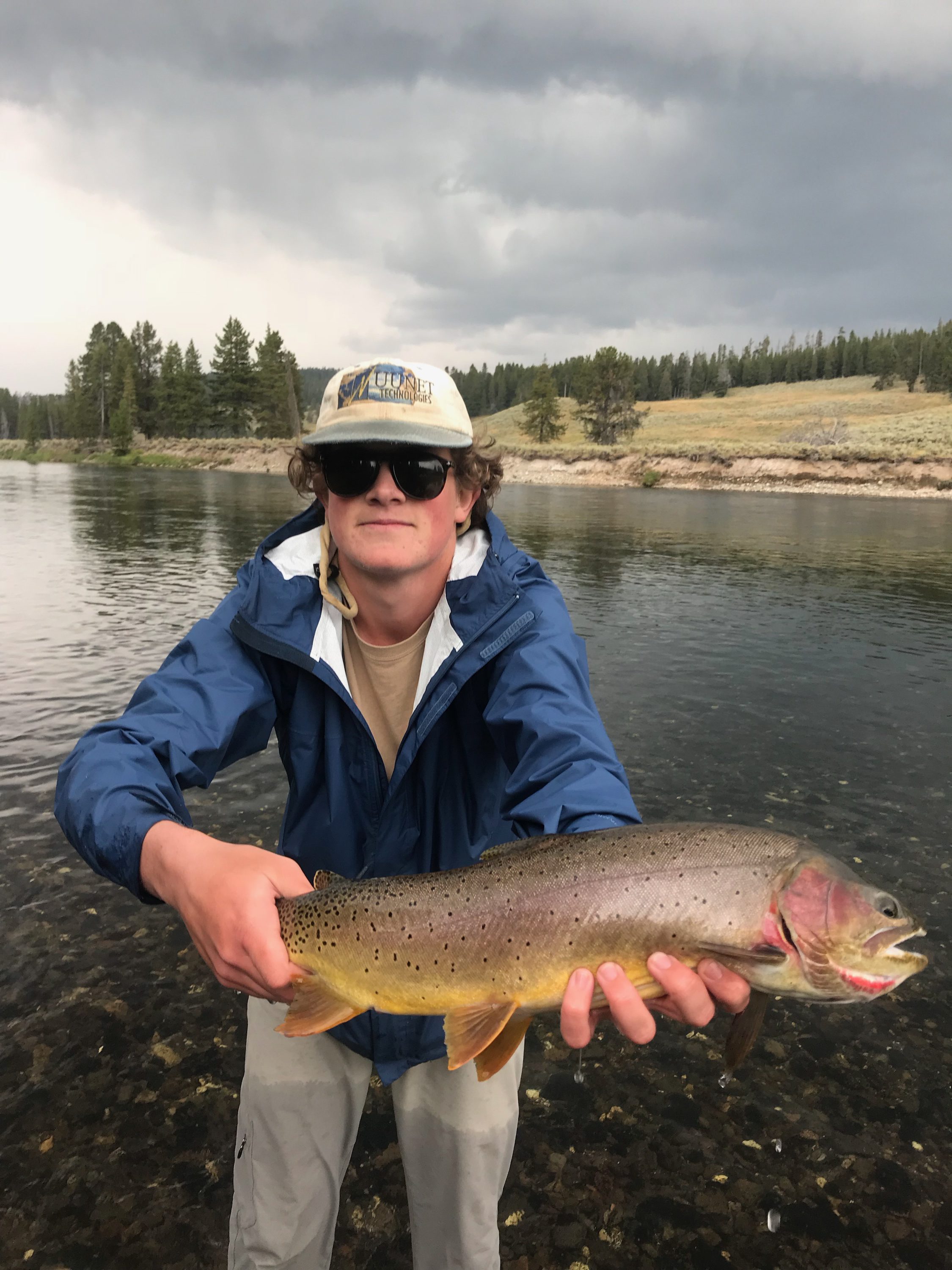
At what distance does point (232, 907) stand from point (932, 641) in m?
15.0

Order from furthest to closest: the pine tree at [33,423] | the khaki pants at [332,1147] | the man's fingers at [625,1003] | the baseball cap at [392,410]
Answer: the pine tree at [33,423] < the baseball cap at [392,410] < the khaki pants at [332,1147] < the man's fingers at [625,1003]

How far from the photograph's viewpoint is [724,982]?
1.99m

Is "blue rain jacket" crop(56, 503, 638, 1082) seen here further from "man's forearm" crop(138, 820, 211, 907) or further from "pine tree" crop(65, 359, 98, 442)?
"pine tree" crop(65, 359, 98, 442)

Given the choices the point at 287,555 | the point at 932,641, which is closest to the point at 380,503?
the point at 287,555

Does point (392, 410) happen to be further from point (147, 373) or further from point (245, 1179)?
point (147, 373)

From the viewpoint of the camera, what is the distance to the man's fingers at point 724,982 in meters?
1.98

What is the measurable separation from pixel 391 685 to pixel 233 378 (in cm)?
10307

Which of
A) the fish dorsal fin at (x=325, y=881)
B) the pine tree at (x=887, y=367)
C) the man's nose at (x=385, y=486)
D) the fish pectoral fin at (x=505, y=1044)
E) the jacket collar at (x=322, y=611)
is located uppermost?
the pine tree at (x=887, y=367)

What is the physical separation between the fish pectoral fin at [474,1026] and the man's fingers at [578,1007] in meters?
0.19

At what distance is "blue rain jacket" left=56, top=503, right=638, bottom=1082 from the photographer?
7.50 feet

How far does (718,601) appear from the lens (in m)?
17.5

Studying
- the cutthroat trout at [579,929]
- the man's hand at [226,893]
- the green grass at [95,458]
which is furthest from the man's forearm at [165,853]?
the green grass at [95,458]

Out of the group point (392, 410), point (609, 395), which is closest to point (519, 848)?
point (392, 410)

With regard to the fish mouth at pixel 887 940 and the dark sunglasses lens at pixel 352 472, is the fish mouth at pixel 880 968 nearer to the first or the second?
the fish mouth at pixel 887 940
